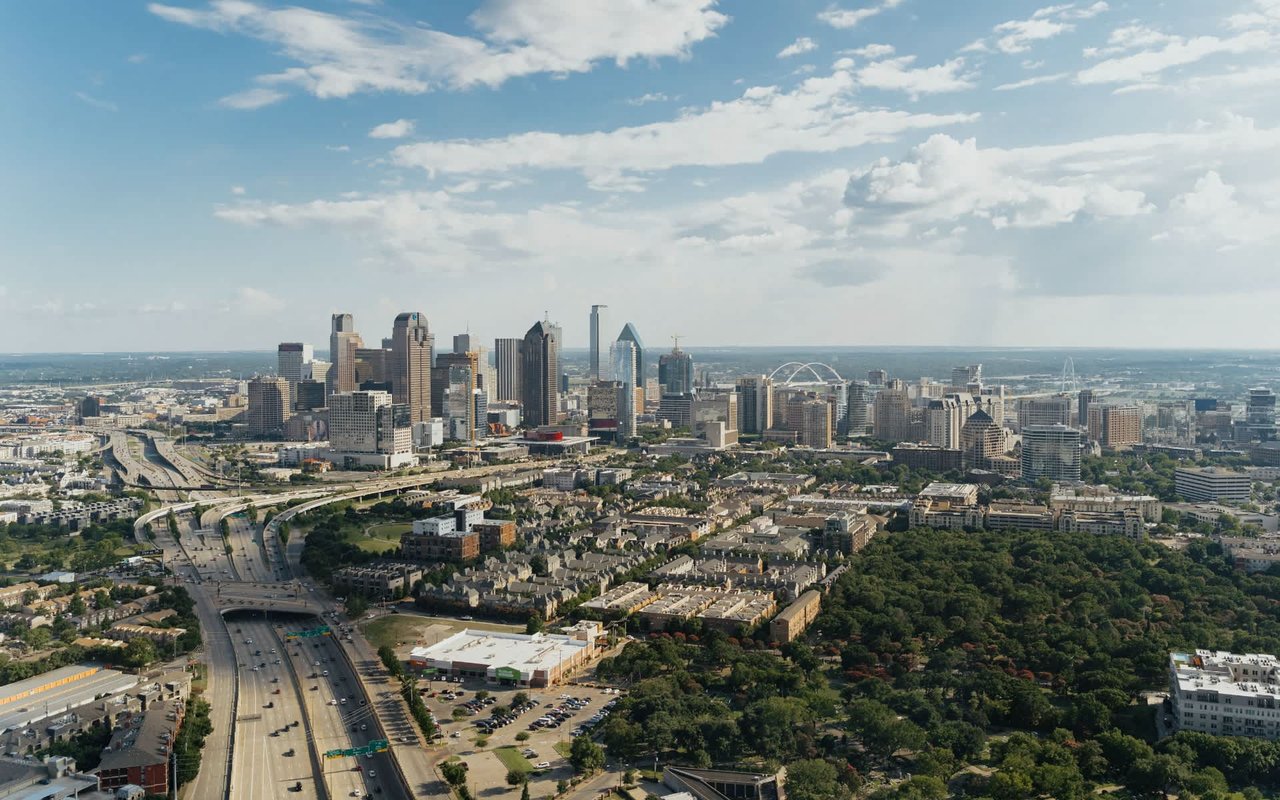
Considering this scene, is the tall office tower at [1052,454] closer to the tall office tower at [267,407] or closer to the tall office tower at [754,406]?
the tall office tower at [754,406]

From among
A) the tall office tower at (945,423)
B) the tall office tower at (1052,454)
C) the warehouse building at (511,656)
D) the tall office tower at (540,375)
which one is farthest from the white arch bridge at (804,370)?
the warehouse building at (511,656)

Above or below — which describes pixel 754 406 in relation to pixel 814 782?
above

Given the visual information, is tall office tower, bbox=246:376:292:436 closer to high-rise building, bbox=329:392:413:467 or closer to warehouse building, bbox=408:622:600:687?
high-rise building, bbox=329:392:413:467

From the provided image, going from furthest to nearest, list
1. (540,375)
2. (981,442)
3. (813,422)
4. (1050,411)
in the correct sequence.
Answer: (540,375) < (813,422) < (1050,411) < (981,442)

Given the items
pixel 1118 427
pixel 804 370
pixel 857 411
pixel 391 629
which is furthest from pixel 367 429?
pixel 804 370

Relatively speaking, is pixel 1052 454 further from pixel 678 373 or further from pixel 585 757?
pixel 678 373

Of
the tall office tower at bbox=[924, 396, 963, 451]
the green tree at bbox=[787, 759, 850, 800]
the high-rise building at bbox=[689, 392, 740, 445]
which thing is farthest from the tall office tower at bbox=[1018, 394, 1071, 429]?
the green tree at bbox=[787, 759, 850, 800]
